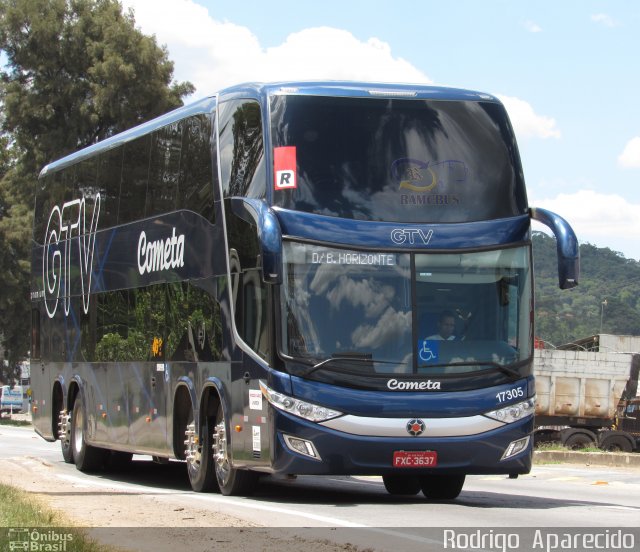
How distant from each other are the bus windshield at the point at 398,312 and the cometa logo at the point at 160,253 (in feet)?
11.3

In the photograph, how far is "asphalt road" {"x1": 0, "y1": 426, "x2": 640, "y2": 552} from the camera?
1248 centimetres

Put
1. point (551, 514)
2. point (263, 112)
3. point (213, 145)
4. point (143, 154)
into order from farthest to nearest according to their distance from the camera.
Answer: point (143, 154)
point (213, 145)
point (263, 112)
point (551, 514)

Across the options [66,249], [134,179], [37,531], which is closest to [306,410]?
[37,531]

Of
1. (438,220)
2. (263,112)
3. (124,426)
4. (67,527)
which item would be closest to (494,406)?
(438,220)

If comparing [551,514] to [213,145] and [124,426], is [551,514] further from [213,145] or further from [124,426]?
[124,426]

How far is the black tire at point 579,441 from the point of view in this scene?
38.4 m

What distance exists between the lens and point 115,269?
20.3 m

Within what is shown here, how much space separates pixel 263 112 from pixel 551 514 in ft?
17.1

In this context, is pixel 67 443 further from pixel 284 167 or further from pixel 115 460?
pixel 284 167

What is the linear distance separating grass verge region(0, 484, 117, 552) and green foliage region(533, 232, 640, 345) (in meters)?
105

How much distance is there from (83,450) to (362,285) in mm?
9610

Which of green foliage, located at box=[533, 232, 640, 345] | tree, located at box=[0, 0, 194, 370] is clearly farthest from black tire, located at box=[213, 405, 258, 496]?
green foliage, located at box=[533, 232, 640, 345]

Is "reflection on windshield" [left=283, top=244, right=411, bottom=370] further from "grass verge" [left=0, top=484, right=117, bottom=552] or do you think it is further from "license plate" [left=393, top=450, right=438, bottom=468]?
"grass verge" [left=0, top=484, right=117, bottom=552]

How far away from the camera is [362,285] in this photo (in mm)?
14422
